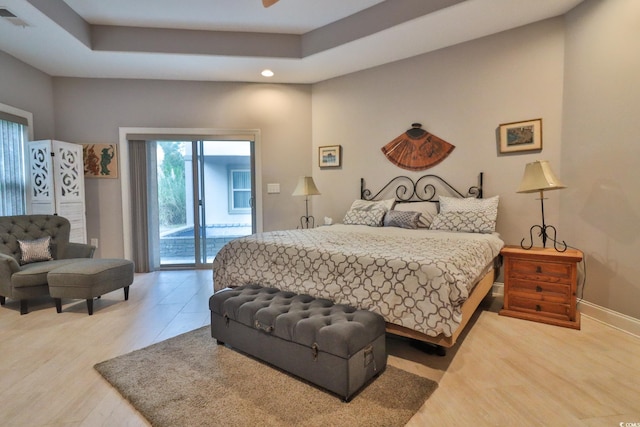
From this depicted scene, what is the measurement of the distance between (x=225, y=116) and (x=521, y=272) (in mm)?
4196

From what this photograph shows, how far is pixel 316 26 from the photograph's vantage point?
3.76 m

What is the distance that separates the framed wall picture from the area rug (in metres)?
3.34

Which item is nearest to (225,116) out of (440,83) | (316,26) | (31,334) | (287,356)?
(316,26)

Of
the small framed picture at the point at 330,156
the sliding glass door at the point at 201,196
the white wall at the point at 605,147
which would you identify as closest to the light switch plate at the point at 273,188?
the sliding glass door at the point at 201,196

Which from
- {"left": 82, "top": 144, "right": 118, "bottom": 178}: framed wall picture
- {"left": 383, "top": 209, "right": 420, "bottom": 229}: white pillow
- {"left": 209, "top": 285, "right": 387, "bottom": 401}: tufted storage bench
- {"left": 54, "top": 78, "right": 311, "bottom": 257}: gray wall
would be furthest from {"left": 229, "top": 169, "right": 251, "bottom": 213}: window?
{"left": 209, "top": 285, "right": 387, "bottom": 401}: tufted storage bench

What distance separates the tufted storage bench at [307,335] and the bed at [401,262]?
A: 167mm

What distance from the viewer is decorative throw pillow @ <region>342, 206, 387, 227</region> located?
12.4 ft

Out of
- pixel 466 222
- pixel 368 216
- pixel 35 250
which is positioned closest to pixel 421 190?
pixel 368 216

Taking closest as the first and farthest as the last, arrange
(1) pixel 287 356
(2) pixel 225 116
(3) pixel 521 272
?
1. (1) pixel 287 356
2. (3) pixel 521 272
3. (2) pixel 225 116

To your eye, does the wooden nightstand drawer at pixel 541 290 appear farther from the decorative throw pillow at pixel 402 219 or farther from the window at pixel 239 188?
the window at pixel 239 188

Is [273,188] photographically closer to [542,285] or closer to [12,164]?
[12,164]

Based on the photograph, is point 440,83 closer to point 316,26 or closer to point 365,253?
point 316,26

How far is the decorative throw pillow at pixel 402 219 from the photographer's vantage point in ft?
11.6

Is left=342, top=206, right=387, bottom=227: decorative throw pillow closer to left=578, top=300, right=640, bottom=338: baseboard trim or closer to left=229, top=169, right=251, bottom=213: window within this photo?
left=229, top=169, right=251, bottom=213: window
